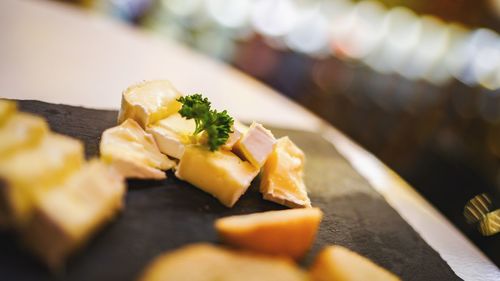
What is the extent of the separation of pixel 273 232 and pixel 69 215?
71cm

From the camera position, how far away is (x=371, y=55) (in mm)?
8383

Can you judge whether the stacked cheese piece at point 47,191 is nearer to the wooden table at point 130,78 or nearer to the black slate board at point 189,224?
the black slate board at point 189,224

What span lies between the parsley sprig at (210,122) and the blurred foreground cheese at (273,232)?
0.43m

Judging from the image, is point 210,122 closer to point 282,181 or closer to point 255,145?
point 255,145

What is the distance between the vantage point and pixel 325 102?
7.96 m

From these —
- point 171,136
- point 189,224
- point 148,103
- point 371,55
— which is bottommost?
point 189,224

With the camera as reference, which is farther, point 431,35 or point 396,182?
point 431,35

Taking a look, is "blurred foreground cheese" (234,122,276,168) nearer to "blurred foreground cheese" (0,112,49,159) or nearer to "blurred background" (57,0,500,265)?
"blurred foreground cheese" (0,112,49,159)

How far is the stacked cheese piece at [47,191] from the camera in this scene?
1206 millimetres

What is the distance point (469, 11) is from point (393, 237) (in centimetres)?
755

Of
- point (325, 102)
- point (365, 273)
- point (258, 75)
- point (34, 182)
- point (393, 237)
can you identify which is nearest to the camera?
point (34, 182)

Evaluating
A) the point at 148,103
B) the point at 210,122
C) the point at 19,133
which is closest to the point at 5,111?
the point at 19,133

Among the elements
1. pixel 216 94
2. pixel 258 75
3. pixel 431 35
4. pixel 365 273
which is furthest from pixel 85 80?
pixel 431 35

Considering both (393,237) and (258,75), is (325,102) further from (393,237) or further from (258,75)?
(393,237)
